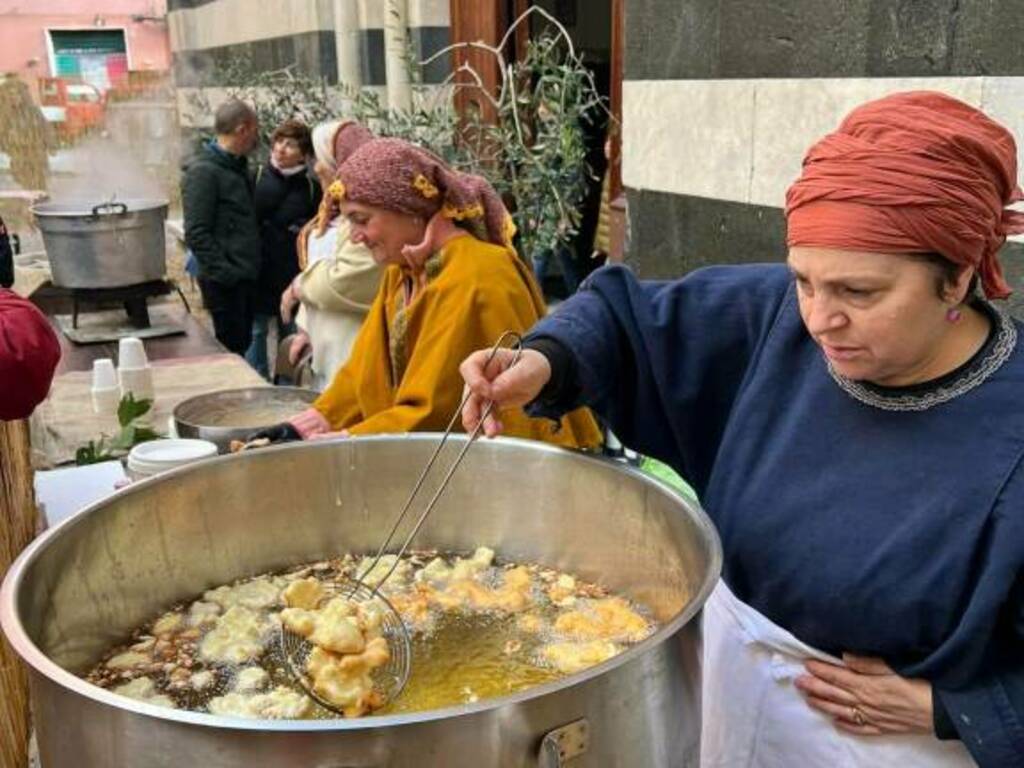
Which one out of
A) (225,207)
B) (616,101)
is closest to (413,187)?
(616,101)

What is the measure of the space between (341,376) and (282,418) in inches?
7.7

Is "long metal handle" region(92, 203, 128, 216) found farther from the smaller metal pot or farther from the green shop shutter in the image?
the green shop shutter

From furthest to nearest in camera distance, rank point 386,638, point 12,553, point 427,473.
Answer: point 12,553 → point 427,473 → point 386,638

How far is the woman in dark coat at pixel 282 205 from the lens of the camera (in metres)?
4.83

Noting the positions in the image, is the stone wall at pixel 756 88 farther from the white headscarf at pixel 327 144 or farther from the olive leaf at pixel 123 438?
the olive leaf at pixel 123 438

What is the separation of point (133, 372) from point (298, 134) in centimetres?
231

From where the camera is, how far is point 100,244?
156 inches

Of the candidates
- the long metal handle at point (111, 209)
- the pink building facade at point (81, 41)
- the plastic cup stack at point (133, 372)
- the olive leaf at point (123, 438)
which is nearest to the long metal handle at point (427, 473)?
the olive leaf at point (123, 438)

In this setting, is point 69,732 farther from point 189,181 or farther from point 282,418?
point 189,181

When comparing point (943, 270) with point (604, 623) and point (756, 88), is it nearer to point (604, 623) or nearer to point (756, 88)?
point (604, 623)

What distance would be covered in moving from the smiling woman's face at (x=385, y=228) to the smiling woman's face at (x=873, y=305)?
1.21 metres

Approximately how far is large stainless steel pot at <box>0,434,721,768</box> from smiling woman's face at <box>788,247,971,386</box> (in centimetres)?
28

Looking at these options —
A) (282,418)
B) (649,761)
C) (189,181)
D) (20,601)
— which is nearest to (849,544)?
(649,761)

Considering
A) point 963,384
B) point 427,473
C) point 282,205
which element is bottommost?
point 427,473
